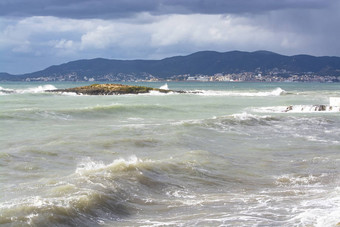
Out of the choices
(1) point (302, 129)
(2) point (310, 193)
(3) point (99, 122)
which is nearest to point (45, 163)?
(2) point (310, 193)

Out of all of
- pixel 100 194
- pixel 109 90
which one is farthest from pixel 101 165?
pixel 109 90

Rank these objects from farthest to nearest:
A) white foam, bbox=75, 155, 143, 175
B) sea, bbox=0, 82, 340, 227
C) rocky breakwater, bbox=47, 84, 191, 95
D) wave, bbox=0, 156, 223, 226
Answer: rocky breakwater, bbox=47, 84, 191, 95 < white foam, bbox=75, 155, 143, 175 < sea, bbox=0, 82, 340, 227 < wave, bbox=0, 156, 223, 226

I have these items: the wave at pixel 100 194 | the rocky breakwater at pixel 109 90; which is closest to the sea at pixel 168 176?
the wave at pixel 100 194

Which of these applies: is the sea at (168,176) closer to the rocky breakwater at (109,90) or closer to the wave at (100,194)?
the wave at (100,194)

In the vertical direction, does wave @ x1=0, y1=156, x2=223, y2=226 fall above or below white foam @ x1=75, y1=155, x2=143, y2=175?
below

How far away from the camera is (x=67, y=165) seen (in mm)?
14078

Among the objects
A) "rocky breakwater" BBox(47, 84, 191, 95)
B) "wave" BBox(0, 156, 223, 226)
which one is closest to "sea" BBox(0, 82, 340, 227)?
"wave" BBox(0, 156, 223, 226)

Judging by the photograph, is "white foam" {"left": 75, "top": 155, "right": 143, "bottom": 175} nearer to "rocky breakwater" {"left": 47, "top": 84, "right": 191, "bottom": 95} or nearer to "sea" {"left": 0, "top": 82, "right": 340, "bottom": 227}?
"sea" {"left": 0, "top": 82, "right": 340, "bottom": 227}

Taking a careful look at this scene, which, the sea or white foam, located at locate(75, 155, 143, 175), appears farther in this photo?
white foam, located at locate(75, 155, 143, 175)

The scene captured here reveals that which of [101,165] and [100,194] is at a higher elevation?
[101,165]

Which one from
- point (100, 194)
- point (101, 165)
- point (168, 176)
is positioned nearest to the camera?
point (100, 194)

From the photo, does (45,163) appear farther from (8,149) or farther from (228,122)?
(228,122)

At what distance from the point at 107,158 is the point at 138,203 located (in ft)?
15.9

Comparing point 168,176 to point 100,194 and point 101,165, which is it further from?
point 100,194
